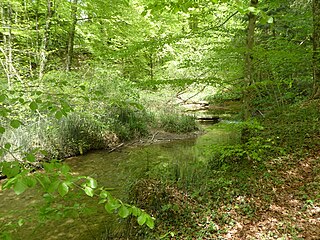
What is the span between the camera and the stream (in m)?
3.63

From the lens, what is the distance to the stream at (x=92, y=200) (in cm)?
363

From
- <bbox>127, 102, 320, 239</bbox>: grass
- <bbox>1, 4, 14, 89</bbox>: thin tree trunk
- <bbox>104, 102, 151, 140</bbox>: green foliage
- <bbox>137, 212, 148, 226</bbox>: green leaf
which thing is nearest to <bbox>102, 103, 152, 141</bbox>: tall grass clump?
<bbox>104, 102, 151, 140</bbox>: green foliage

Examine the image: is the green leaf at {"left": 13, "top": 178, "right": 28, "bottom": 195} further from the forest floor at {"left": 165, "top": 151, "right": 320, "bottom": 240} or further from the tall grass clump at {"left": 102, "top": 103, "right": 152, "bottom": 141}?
the tall grass clump at {"left": 102, "top": 103, "right": 152, "bottom": 141}

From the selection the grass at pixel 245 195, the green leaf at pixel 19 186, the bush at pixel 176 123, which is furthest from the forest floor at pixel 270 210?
the bush at pixel 176 123

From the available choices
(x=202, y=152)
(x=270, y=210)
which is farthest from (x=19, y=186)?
(x=202, y=152)

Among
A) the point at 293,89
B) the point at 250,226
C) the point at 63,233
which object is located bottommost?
the point at 63,233

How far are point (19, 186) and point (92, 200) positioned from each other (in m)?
3.92

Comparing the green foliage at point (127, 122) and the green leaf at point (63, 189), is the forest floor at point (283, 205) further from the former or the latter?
the green foliage at point (127, 122)

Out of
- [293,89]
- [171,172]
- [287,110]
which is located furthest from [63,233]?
[293,89]

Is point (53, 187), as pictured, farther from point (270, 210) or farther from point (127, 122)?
point (127, 122)

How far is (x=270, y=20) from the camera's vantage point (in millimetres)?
1347

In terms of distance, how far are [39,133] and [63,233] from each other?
3.77 meters

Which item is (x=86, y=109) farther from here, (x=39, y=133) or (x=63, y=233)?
(x=63, y=233)

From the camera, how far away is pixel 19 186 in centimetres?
97
